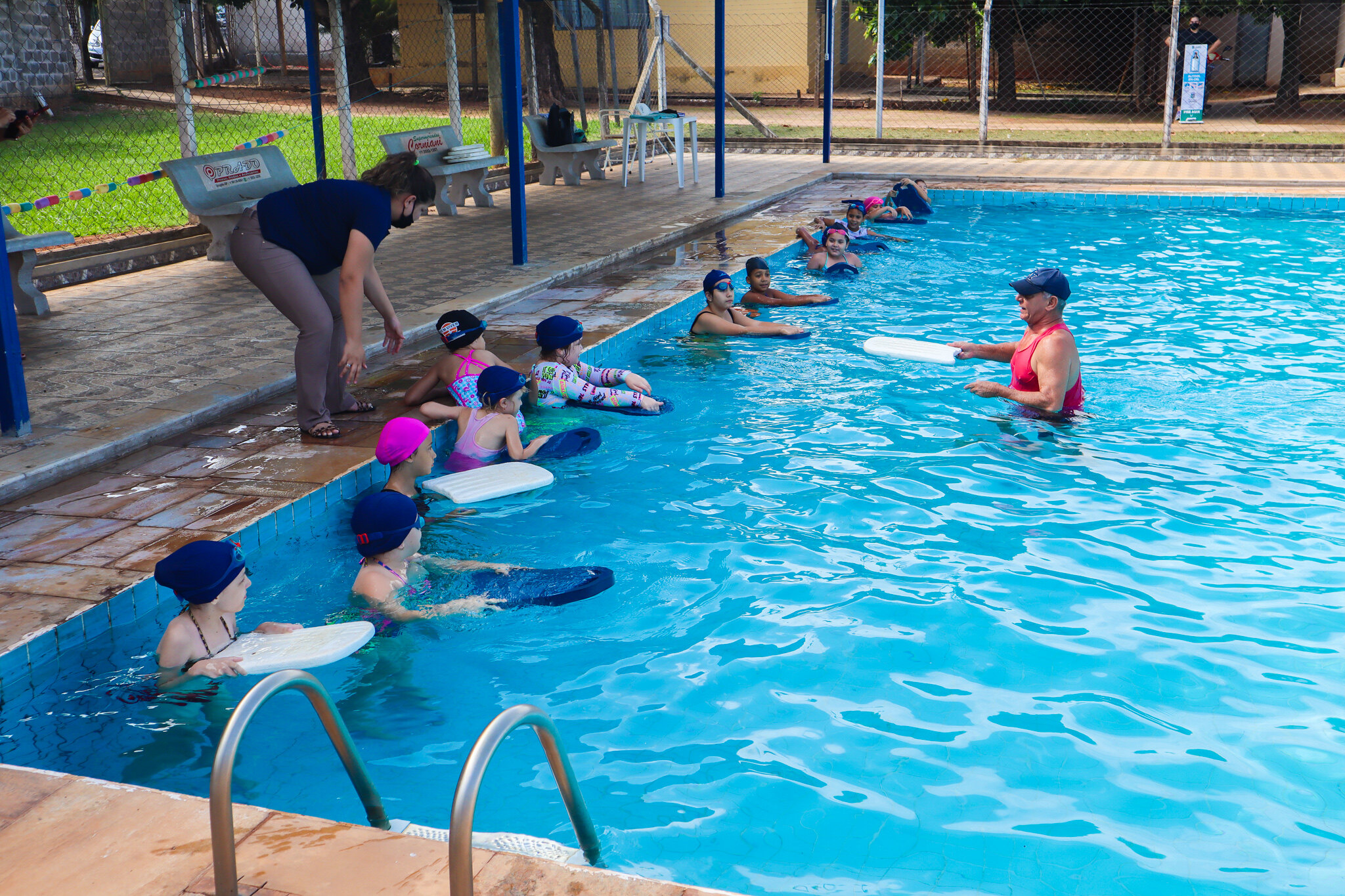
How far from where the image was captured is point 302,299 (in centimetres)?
541

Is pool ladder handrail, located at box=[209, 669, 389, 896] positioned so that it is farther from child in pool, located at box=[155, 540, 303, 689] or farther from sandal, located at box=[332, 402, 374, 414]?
sandal, located at box=[332, 402, 374, 414]

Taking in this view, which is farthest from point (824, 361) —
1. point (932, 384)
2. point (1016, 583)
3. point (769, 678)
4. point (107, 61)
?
point (107, 61)

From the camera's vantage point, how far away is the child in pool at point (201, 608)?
11.7 ft

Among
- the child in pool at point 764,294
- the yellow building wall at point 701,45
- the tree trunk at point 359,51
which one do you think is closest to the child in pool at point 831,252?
the child in pool at point 764,294

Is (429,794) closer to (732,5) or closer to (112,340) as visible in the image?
(112,340)

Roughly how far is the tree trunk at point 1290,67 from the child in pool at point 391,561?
22685 mm

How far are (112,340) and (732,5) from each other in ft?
75.8

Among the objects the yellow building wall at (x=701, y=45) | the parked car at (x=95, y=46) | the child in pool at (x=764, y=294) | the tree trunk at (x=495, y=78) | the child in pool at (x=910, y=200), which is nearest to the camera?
the child in pool at (x=764, y=294)

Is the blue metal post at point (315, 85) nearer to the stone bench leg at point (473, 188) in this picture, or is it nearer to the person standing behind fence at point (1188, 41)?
the stone bench leg at point (473, 188)

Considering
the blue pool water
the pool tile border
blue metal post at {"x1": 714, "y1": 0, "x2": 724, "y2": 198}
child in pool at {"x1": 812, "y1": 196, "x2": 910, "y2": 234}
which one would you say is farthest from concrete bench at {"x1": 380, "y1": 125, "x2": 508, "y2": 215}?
the blue pool water

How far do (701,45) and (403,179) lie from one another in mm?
24038

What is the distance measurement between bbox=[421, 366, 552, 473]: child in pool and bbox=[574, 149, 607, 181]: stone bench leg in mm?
10064

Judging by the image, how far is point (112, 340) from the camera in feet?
23.8

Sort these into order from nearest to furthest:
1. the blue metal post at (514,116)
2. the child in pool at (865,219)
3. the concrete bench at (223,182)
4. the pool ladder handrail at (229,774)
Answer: the pool ladder handrail at (229,774)
the blue metal post at (514,116)
the concrete bench at (223,182)
the child in pool at (865,219)
